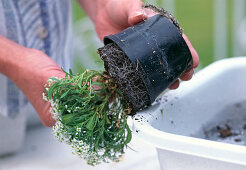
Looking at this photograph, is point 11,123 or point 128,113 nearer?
point 128,113

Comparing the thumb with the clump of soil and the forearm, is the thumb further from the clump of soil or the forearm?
the forearm

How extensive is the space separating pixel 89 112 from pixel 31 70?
0.72ft

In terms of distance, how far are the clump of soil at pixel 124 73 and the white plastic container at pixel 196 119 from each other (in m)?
0.07

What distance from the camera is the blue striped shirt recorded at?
126cm

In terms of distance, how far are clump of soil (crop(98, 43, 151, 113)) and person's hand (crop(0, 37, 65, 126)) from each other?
0.56 ft

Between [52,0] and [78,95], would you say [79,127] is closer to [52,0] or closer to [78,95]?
[78,95]

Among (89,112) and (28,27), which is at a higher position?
(28,27)

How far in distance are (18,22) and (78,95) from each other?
0.52 meters

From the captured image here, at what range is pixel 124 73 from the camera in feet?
2.85

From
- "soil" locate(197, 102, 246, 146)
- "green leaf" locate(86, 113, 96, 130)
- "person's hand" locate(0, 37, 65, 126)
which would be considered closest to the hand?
"person's hand" locate(0, 37, 65, 126)

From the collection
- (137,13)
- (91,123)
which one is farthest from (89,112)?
(137,13)

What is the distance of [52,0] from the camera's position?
1335mm

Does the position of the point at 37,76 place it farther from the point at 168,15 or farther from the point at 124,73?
the point at 168,15

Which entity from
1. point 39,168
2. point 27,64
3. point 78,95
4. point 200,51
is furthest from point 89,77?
point 200,51
